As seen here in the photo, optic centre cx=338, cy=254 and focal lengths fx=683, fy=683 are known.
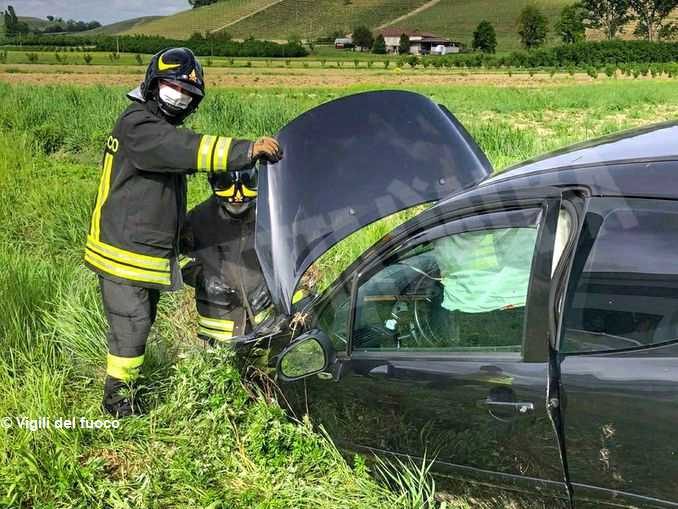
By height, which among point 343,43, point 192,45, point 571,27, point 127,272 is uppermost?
point 571,27

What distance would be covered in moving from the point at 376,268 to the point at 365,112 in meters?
0.78

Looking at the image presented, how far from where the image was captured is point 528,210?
6.57 ft

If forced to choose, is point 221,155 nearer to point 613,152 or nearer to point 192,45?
point 613,152

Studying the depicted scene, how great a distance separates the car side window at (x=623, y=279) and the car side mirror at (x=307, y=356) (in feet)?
2.93

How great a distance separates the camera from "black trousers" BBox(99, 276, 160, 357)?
10.9ft

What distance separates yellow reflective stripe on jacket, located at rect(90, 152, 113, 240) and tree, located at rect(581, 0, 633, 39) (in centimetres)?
8731

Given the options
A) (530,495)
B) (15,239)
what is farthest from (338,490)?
(15,239)

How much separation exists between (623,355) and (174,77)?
2261 millimetres

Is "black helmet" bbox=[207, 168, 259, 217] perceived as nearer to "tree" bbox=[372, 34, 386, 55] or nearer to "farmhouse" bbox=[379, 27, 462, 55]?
"tree" bbox=[372, 34, 386, 55]

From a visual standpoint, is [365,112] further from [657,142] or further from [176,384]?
[176,384]

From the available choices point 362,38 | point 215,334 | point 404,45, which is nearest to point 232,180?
point 215,334

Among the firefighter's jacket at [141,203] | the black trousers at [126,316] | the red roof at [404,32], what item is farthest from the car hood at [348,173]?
the red roof at [404,32]

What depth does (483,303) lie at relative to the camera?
2209 mm

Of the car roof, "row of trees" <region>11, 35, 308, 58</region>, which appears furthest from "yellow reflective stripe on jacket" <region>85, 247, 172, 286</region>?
"row of trees" <region>11, 35, 308, 58</region>
